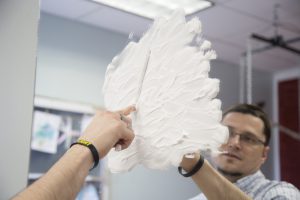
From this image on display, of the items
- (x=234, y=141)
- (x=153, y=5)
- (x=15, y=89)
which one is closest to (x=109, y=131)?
(x=15, y=89)

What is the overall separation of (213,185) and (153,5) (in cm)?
146

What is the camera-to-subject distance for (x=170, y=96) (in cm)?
65

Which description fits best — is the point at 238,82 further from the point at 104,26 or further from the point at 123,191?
the point at 123,191

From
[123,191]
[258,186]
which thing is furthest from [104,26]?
[258,186]

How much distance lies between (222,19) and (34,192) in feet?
6.83

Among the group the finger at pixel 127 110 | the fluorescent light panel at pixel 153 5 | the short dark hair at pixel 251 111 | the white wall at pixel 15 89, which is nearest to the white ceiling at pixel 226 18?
the fluorescent light panel at pixel 153 5

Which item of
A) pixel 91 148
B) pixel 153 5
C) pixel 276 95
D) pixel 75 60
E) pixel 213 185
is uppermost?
pixel 153 5

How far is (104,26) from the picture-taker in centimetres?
237

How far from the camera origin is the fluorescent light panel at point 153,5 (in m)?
2.09

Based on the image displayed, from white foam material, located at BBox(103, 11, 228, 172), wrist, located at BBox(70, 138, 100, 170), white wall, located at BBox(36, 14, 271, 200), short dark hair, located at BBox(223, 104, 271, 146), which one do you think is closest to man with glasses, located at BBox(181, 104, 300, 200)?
short dark hair, located at BBox(223, 104, 271, 146)

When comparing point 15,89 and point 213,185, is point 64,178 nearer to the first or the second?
point 15,89

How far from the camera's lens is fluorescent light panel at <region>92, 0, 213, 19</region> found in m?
2.09

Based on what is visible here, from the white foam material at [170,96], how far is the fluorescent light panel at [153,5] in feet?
4.66

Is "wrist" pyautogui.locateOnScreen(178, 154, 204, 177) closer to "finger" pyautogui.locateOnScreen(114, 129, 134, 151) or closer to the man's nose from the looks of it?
"finger" pyautogui.locateOnScreen(114, 129, 134, 151)
